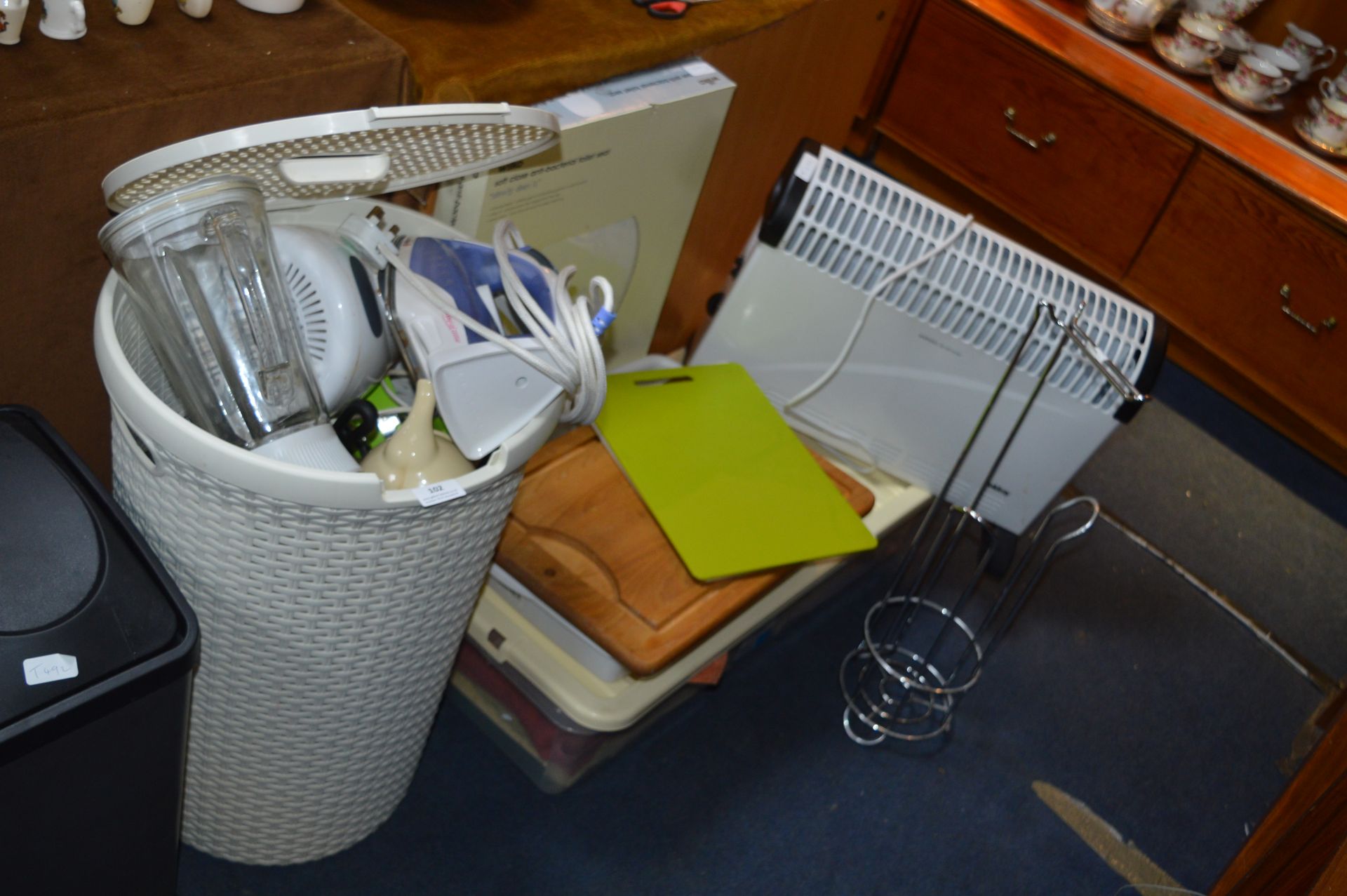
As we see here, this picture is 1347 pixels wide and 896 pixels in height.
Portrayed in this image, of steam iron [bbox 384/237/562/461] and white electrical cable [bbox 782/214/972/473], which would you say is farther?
white electrical cable [bbox 782/214/972/473]

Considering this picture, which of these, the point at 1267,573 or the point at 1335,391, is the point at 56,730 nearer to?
the point at 1267,573

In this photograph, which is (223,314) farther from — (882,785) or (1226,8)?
(1226,8)

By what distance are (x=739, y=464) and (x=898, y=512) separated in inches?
10.2

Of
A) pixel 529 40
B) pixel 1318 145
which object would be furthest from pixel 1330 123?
pixel 529 40

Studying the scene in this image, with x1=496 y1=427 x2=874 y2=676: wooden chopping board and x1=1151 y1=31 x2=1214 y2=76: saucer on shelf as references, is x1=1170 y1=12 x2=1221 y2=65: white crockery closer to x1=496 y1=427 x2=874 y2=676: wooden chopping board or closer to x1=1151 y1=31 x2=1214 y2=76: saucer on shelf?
x1=1151 y1=31 x2=1214 y2=76: saucer on shelf

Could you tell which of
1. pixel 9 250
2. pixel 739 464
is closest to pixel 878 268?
pixel 739 464

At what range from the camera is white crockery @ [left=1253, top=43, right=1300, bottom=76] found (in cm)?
214

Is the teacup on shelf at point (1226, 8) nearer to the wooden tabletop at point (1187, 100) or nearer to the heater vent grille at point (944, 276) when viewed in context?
the wooden tabletop at point (1187, 100)

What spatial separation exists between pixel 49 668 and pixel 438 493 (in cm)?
26

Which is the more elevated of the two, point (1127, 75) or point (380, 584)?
point (1127, 75)

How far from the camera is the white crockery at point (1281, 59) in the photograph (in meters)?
2.14

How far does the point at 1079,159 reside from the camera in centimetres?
228

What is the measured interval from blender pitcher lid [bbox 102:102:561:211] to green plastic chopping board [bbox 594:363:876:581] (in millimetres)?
428

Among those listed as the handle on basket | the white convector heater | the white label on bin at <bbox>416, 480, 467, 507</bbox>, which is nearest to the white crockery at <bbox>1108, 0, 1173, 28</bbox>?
the white convector heater
